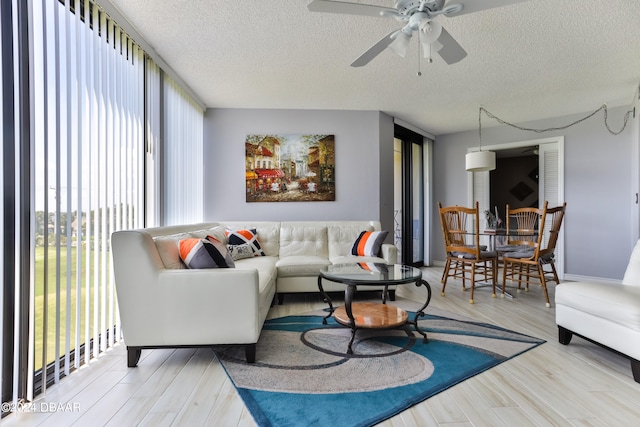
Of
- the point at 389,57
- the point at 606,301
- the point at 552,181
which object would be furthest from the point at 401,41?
the point at 552,181

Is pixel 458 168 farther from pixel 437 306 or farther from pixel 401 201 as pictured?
pixel 437 306

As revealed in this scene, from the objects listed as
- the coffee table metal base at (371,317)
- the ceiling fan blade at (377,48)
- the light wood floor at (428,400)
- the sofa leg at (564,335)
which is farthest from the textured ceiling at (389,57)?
the light wood floor at (428,400)

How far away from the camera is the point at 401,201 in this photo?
550 cm

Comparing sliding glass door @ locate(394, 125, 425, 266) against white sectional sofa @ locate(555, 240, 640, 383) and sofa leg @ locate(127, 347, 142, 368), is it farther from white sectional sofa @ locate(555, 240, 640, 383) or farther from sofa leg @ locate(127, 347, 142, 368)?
sofa leg @ locate(127, 347, 142, 368)

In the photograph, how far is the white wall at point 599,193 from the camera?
13.7 ft

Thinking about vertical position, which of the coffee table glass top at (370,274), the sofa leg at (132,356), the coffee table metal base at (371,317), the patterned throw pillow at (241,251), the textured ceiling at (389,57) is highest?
the textured ceiling at (389,57)

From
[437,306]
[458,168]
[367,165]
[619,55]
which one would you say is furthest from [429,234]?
[619,55]

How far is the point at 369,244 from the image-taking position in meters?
3.61

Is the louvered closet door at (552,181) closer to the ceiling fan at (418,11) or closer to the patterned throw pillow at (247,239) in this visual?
the ceiling fan at (418,11)

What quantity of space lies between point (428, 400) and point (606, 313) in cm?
131

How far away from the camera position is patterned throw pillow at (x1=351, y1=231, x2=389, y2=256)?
3.58 metres

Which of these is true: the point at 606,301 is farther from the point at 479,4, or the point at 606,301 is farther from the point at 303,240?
the point at 303,240

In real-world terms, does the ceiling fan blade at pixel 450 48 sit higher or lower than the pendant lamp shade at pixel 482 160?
higher

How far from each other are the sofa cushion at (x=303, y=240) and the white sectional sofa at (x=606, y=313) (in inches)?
93.5
